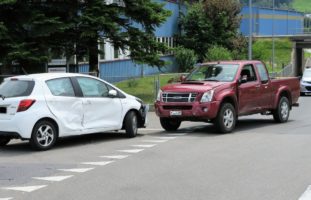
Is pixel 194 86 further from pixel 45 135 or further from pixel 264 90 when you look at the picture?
pixel 45 135

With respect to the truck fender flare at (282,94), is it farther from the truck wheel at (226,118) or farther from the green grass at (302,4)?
the green grass at (302,4)

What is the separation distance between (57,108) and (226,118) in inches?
180

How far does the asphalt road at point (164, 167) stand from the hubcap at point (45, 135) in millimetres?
252

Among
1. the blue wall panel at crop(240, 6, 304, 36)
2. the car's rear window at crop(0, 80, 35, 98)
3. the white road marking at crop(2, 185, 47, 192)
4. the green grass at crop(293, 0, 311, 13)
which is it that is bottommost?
the white road marking at crop(2, 185, 47, 192)

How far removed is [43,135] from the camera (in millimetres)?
12008

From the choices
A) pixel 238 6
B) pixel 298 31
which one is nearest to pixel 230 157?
pixel 238 6

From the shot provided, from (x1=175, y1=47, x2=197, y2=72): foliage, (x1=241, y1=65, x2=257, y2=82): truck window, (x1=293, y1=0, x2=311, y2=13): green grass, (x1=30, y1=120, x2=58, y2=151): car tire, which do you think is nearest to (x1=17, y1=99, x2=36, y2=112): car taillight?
(x1=30, y1=120, x2=58, y2=151): car tire

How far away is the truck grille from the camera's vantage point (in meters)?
14.6

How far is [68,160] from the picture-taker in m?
10.8

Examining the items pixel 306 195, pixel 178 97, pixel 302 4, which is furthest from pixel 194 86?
pixel 302 4

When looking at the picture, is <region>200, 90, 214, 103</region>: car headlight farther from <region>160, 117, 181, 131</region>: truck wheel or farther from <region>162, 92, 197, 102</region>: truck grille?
<region>160, 117, 181, 131</region>: truck wheel

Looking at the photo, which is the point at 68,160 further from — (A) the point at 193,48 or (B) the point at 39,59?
(A) the point at 193,48

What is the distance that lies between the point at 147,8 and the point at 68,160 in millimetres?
13709

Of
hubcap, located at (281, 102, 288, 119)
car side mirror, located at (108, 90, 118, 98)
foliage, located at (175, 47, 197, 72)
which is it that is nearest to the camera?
car side mirror, located at (108, 90, 118, 98)
